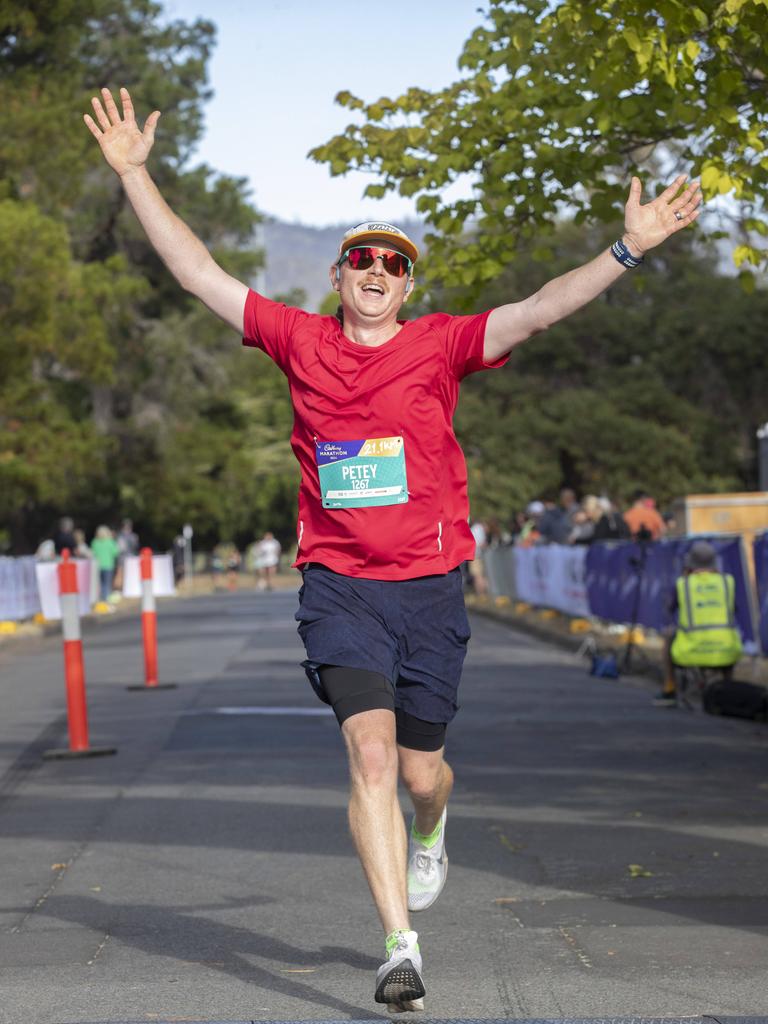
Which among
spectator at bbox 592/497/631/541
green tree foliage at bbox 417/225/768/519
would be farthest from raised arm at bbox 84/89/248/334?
green tree foliage at bbox 417/225/768/519

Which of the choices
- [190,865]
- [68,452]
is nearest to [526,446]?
[68,452]

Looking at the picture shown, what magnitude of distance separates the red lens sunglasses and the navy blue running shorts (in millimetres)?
920

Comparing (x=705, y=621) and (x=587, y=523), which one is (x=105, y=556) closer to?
(x=587, y=523)

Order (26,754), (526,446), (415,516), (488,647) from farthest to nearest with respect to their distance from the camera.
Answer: (526,446) → (488,647) → (26,754) → (415,516)

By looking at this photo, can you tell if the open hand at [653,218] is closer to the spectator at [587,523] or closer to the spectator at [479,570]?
the spectator at [587,523]

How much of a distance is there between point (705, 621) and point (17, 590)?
1740cm

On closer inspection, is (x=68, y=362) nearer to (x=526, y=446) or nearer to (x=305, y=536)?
(x=526, y=446)

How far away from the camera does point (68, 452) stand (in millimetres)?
38938

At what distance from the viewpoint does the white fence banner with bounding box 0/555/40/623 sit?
2836 centimetres

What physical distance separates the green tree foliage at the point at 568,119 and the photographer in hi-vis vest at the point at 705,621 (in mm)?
3161

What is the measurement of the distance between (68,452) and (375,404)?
3420 centimetres

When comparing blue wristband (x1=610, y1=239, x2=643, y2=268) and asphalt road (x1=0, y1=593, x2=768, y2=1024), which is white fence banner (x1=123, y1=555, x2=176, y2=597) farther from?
blue wristband (x1=610, y1=239, x2=643, y2=268)

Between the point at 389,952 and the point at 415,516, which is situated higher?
the point at 415,516

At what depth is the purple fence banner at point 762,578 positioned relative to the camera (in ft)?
49.4
